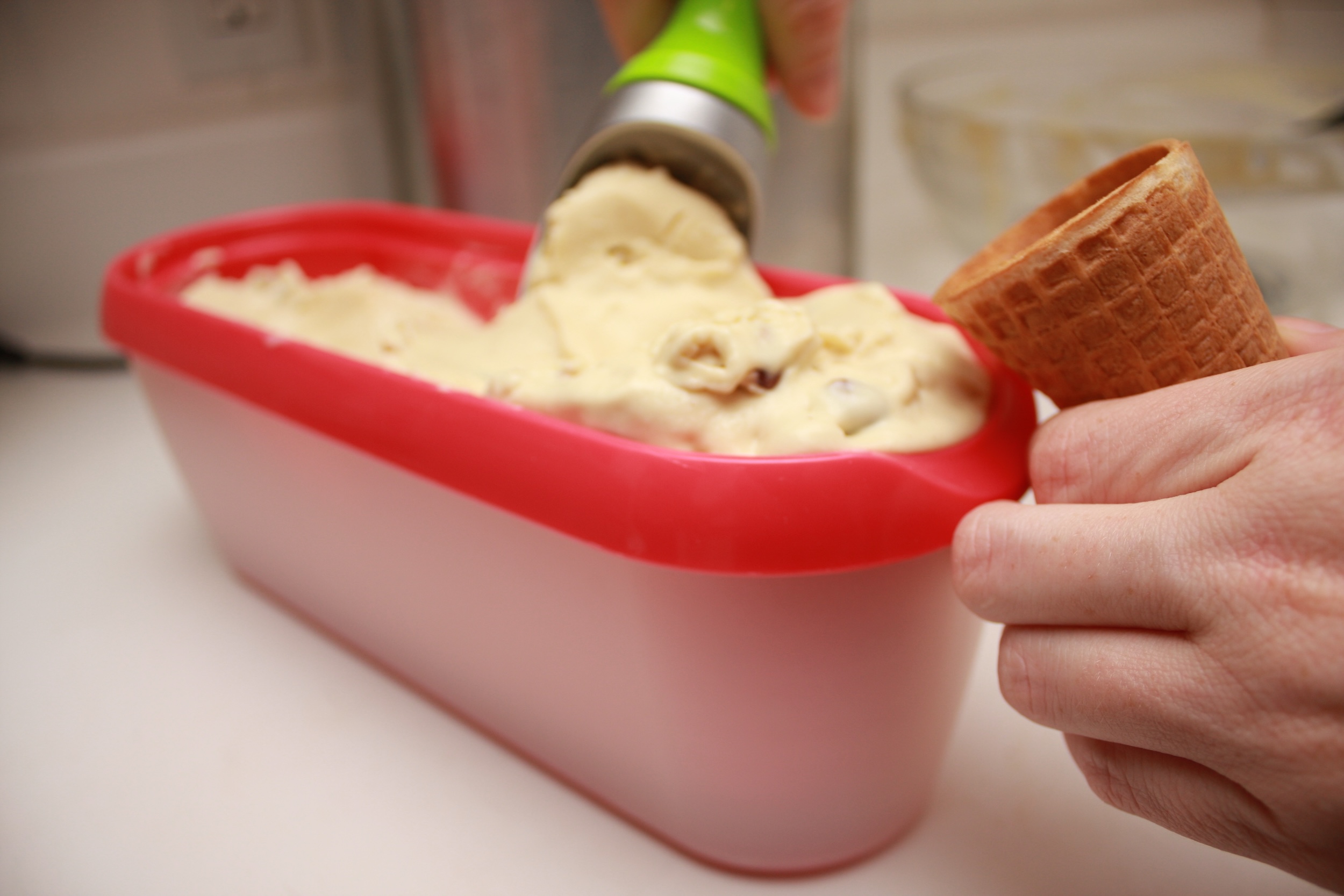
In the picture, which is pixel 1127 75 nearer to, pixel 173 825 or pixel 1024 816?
pixel 1024 816

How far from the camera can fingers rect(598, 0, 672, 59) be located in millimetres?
696

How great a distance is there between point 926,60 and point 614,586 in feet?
3.70

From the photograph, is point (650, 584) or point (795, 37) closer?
point (650, 584)

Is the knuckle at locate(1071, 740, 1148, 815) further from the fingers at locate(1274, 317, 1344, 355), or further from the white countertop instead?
the fingers at locate(1274, 317, 1344, 355)

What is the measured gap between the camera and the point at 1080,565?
1.03 ft

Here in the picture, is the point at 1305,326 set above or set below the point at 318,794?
above

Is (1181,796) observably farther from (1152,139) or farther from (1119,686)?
(1152,139)

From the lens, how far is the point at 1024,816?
17.8 inches

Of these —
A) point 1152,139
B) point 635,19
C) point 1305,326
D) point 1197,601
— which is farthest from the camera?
point 1152,139

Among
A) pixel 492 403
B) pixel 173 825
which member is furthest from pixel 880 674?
pixel 173 825

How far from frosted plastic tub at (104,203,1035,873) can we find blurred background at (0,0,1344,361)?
425 mm

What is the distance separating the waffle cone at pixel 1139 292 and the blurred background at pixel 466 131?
54 cm

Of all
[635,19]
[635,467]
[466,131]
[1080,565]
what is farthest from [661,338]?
[466,131]

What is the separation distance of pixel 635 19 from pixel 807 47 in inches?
5.7
